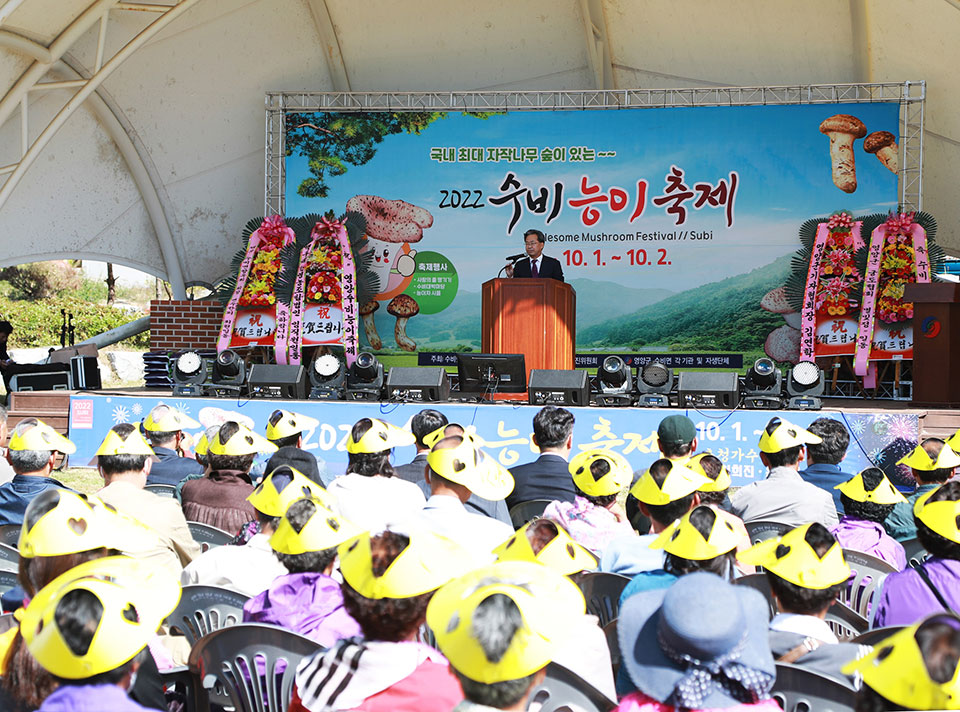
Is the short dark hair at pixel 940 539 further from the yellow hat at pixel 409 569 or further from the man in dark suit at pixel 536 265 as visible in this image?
the man in dark suit at pixel 536 265

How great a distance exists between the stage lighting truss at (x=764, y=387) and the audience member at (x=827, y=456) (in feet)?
11.7

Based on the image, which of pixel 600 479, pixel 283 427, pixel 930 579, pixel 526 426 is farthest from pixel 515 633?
pixel 526 426

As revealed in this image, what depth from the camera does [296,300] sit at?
10.6 metres

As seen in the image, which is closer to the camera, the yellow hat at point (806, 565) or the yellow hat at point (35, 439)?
the yellow hat at point (806, 565)

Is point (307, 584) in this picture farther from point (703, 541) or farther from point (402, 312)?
point (402, 312)

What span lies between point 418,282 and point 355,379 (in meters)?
2.94

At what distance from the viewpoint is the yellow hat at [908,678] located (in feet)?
4.08

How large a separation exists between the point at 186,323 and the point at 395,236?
2.83 m

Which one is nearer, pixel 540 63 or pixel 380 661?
pixel 380 661

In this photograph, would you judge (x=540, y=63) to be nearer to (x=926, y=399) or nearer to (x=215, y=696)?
(x=926, y=399)

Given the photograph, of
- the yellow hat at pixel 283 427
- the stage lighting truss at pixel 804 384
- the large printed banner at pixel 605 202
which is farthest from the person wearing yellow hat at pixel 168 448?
the large printed banner at pixel 605 202

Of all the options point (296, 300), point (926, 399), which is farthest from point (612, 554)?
point (296, 300)

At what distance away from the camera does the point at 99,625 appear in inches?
57.6

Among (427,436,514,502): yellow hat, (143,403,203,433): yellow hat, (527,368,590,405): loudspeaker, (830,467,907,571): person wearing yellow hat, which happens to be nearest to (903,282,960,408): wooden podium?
(527,368,590,405): loudspeaker
